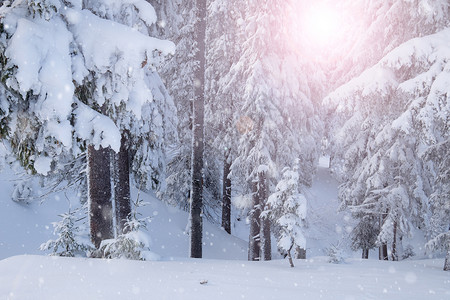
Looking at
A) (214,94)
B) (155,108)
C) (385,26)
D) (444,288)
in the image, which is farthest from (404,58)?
(214,94)

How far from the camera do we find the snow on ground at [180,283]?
4.45 metres

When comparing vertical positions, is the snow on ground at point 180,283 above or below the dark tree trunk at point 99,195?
below

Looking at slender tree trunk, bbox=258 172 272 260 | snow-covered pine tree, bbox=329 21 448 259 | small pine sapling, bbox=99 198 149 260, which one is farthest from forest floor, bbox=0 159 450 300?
slender tree trunk, bbox=258 172 272 260

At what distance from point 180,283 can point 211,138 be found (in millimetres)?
12925

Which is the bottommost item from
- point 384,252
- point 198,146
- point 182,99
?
point 384,252

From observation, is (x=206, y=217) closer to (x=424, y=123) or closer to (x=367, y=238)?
(x=367, y=238)

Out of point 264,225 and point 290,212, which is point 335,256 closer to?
point 290,212

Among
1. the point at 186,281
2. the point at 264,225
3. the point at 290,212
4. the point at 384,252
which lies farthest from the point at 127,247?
the point at 384,252

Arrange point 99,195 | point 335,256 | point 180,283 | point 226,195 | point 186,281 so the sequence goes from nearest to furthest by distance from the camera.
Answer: point 180,283 < point 186,281 < point 99,195 < point 335,256 < point 226,195

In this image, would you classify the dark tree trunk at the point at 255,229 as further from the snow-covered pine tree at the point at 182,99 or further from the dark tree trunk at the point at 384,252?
the dark tree trunk at the point at 384,252

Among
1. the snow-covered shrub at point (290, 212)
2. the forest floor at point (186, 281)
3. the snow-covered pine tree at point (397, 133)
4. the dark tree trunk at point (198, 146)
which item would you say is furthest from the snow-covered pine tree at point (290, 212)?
the dark tree trunk at point (198, 146)

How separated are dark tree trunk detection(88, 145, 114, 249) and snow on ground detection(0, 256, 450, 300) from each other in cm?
109

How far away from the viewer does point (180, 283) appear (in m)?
5.00

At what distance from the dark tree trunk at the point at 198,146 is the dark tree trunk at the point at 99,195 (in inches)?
143
